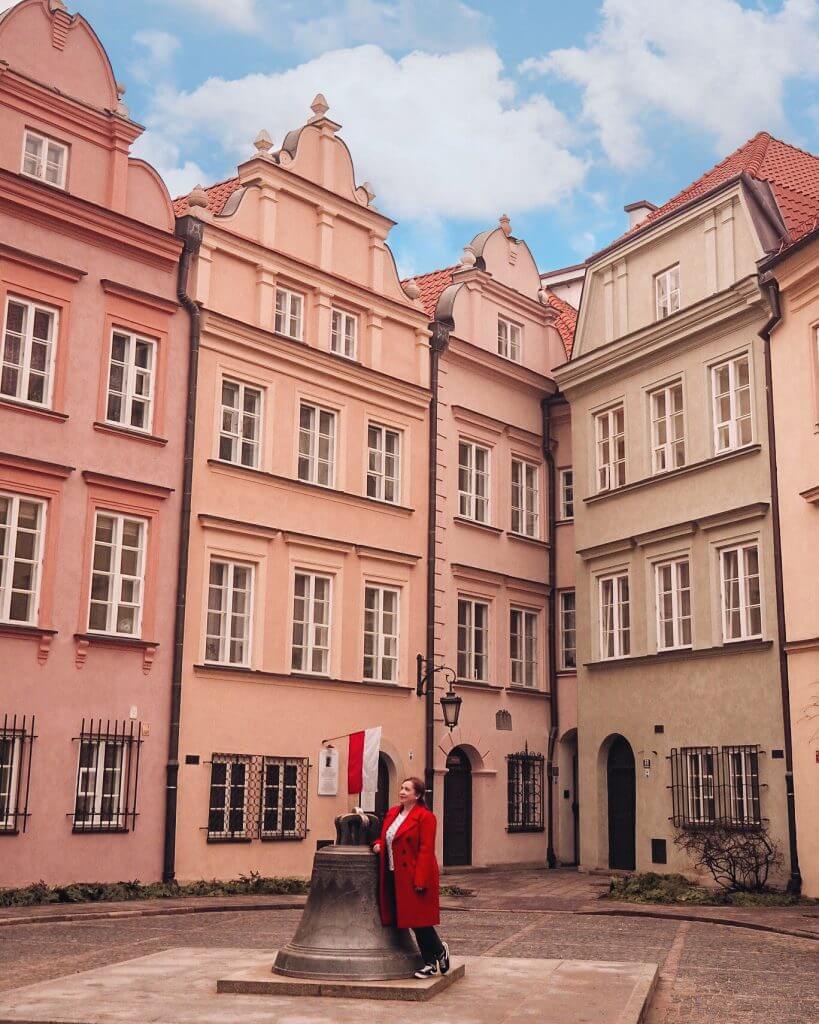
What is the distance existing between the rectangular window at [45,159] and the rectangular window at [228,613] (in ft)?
22.8

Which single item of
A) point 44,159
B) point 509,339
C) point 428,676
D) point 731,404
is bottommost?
point 428,676

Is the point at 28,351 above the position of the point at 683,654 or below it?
above

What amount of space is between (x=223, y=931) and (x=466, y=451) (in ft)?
46.2

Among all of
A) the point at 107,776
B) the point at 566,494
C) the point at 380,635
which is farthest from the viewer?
the point at 566,494

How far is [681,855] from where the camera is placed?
22922 millimetres

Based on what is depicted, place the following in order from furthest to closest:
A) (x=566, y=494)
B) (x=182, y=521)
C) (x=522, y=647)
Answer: (x=566, y=494) < (x=522, y=647) < (x=182, y=521)

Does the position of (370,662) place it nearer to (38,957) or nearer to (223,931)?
(223,931)

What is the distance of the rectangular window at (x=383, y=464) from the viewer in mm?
25562

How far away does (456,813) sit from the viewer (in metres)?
26.0

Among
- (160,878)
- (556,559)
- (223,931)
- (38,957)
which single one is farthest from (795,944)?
(556,559)

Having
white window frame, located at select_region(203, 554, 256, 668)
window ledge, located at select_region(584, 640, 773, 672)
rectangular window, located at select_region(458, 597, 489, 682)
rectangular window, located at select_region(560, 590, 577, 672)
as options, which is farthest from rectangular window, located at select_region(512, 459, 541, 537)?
white window frame, located at select_region(203, 554, 256, 668)

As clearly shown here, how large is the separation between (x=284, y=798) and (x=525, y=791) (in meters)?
6.57

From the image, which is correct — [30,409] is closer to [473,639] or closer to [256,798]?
[256,798]

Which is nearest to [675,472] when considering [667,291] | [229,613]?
[667,291]
